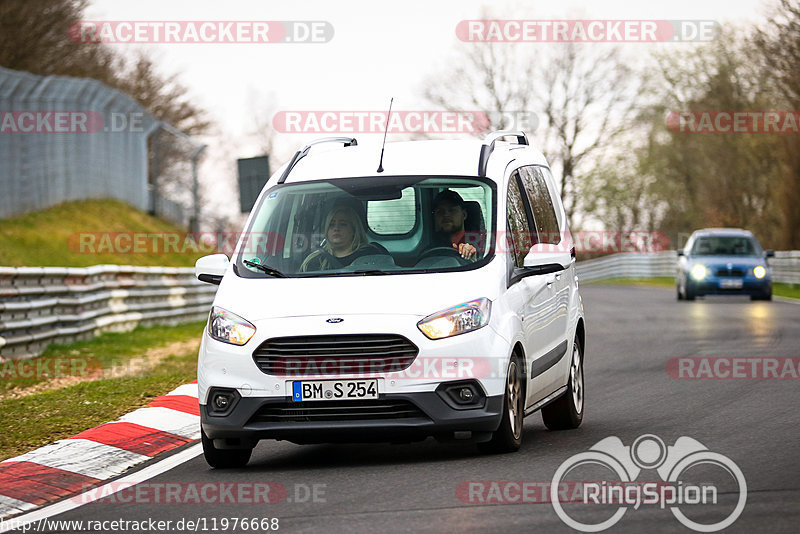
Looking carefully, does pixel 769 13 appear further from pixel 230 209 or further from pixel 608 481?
pixel 230 209

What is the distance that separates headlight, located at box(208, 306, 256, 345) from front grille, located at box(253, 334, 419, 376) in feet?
1.04

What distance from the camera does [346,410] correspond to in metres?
8.28

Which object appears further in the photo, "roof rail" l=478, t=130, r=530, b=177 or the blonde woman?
"roof rail" l=478, t=130, r=530, b=177

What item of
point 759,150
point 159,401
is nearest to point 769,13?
point 759,150

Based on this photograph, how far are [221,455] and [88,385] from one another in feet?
18.0

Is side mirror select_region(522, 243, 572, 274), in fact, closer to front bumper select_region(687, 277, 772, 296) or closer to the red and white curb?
the red and white curb

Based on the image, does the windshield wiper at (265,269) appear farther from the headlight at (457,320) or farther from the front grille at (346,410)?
the headlight at (457,320)

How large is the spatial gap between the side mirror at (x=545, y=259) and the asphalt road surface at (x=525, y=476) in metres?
1.12

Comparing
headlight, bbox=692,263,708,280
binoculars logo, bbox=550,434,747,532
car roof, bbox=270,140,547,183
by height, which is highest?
car roof, bbox=270,140,547,183

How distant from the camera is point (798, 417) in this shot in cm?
1015

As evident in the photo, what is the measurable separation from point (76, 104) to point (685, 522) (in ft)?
83.8

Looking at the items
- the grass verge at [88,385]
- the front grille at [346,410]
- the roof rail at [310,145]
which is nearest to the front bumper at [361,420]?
the front grille at [346,410]

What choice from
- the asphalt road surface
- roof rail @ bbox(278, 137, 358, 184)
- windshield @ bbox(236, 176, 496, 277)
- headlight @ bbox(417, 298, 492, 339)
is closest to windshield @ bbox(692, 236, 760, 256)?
the asphalt road surface

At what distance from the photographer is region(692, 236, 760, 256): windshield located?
31438 millimetres
